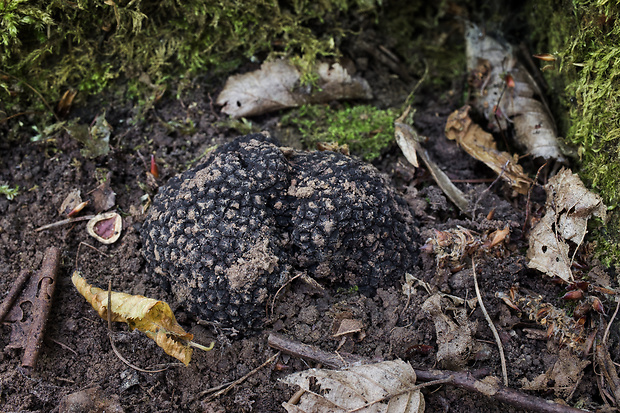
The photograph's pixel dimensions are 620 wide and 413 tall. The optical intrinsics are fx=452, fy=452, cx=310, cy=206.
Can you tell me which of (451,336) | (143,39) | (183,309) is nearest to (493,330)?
(451,336)

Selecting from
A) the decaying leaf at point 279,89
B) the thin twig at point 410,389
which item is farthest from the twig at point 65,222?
the thin twig at point 410,389

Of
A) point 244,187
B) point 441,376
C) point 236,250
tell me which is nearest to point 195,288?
point 236,250

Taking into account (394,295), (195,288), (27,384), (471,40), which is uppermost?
(471,40)

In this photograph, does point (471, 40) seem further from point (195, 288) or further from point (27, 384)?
point (27, 384)

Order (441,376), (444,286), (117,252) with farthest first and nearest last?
(117,252) < (444,286) < (441,376)

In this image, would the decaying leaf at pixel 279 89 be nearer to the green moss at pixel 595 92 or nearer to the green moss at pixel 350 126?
the green moss at pixel 350 126

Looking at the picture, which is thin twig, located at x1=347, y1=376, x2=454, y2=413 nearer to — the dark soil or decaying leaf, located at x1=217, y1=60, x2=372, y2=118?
the dark soil

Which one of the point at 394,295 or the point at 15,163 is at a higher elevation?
the point at 394,295
